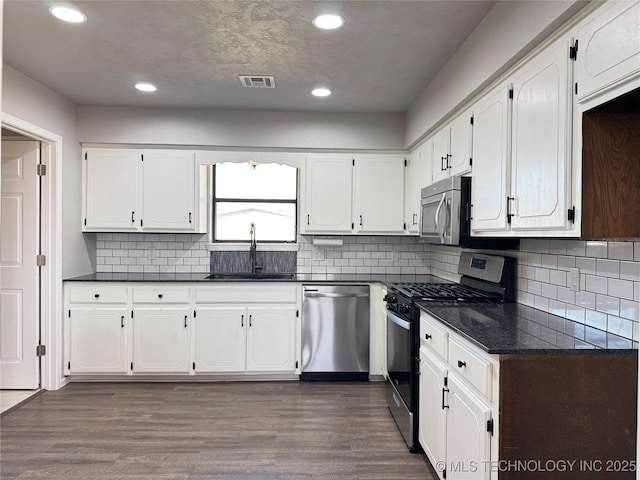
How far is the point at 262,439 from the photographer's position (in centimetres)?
282

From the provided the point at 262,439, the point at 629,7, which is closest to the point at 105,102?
the point at 262,439

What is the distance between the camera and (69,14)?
92.4 inches

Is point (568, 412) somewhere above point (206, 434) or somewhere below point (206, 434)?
above

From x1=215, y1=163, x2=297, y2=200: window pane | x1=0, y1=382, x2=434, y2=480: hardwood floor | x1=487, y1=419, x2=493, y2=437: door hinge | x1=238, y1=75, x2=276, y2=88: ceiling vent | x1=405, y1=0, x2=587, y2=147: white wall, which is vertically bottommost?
x1=0, y1=382, x2=434, y2=480: hardwood floor

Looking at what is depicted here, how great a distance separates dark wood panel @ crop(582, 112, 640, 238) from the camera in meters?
1.64

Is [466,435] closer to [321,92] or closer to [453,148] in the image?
[453,148]

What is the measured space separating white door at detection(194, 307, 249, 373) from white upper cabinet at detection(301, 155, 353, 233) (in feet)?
3.69

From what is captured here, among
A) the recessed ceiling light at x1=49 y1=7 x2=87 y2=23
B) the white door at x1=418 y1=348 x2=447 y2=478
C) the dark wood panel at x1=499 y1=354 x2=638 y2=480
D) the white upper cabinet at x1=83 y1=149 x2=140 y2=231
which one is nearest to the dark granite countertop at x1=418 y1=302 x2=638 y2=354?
the dark wood panel at x1=499 y1=354 x2=638 y2=480

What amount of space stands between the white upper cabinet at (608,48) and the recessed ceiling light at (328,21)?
1212 mm

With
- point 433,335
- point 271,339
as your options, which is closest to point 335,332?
point 271,339

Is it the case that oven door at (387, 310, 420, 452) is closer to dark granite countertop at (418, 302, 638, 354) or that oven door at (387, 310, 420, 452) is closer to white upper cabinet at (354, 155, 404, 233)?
dark granite countertop at (418, 302, 638, 354)

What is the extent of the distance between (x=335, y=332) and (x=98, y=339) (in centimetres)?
212

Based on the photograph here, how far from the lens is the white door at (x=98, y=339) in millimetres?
3791

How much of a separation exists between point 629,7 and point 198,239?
3.82 meters
